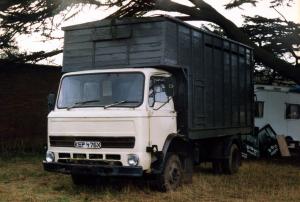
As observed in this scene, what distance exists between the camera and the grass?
10047mm

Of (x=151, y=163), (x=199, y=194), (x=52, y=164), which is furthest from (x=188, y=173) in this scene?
(x=52, y=164)

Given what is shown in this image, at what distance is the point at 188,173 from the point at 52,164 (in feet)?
9.68

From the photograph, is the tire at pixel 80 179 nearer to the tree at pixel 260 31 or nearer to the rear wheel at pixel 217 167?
the rear wheel at pixel 217 167

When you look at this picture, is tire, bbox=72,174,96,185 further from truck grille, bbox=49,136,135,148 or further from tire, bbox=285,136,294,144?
tire, bbox=285,136,294,144

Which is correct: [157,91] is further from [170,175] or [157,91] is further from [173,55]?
[170,175]

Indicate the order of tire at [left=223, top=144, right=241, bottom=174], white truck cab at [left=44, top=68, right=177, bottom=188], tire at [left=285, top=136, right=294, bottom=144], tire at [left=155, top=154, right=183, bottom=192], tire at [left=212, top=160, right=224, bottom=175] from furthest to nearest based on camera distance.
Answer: tire at [left=285, top=136, right=294, bottom=144]
tire at [left=212, top=160, right=224, bottom=175]
tire at [left=223, top=144, right=241, bottom=174]
tire at [left=155, top=154, right=183, bottom=192]
white truck cab at [left=44, top=68, right=177, bottom=188]

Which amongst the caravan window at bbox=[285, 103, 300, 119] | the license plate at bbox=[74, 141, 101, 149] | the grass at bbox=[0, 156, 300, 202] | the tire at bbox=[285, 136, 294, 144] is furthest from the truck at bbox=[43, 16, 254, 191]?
the caravan window at bbox=[285, 103, 300, 119]

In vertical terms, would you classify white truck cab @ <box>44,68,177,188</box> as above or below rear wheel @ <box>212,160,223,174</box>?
above

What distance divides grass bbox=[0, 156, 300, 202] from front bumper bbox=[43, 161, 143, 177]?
19.8 inches

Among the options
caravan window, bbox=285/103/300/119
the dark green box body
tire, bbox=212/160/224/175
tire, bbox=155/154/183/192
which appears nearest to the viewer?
tire, bbox=155/154/183/192

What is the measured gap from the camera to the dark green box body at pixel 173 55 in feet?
34.4

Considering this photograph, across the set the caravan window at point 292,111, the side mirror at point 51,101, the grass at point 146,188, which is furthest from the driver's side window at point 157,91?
the caravan window at point 292,111

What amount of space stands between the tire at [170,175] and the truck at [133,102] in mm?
19

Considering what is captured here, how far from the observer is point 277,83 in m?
Answer: 27.1
